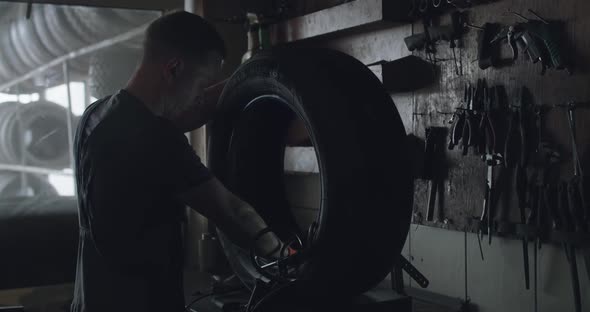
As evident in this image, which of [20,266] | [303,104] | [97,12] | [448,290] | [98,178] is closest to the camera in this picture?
[98,178]

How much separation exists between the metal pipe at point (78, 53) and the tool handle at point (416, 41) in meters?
1.29

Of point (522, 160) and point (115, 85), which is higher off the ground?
point (115, 85)

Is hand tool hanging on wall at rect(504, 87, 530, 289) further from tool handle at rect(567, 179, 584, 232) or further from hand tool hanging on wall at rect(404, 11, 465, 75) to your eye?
hand tool hanging on wall at rect(404, 11, 465, 75)

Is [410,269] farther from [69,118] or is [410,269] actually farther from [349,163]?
[69,118]

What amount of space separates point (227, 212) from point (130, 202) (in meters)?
0.21

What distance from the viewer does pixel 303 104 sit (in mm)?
1460

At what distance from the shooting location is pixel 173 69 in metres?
1.45

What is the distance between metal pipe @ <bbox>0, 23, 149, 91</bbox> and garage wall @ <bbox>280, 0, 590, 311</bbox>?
111cm

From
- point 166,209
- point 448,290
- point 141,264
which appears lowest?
point 448,290

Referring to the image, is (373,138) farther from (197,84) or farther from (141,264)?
(141,264)

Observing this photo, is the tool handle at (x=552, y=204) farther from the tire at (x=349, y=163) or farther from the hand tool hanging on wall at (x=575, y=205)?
the tire at (x=349, y=163)

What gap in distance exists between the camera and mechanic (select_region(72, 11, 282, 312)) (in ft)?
4.38

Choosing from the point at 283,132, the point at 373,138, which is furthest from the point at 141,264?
the point at 283,132

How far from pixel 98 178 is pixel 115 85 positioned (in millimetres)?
1771
